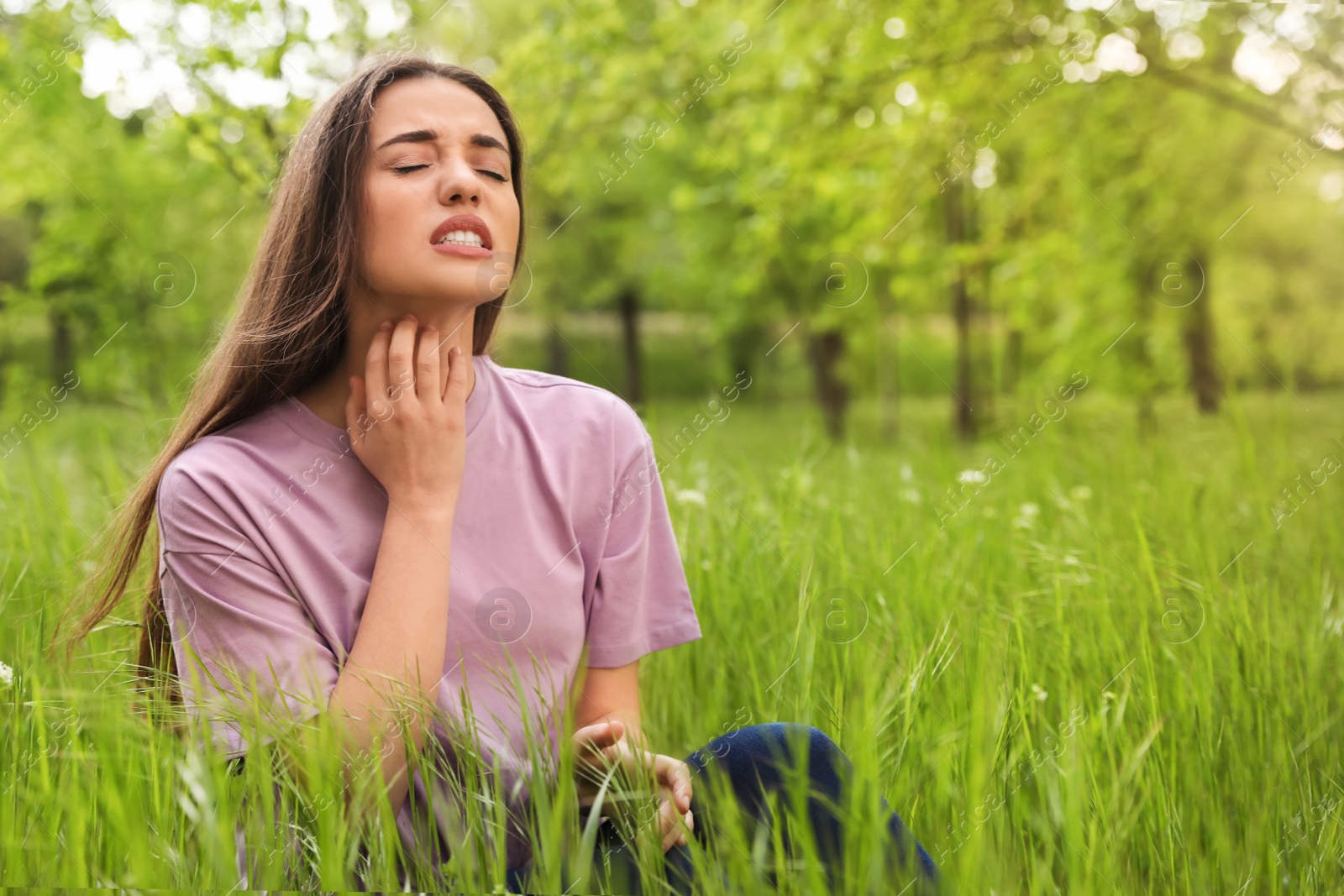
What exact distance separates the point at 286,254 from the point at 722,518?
1.70 m

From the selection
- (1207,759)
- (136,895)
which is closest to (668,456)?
(1207,759)

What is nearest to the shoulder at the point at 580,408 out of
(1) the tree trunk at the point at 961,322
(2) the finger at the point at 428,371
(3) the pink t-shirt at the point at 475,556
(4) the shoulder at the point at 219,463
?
(3) the pink t-shirt at the point at 475,556

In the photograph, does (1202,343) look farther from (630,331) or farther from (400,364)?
(630,331)

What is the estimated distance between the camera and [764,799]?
4.97 feet

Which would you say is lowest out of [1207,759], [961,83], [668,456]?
[1207,759]

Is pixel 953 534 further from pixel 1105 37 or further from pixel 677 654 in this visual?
pixel 1105 37

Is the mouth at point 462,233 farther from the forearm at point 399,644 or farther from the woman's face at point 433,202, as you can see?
the forearm at point 399,644

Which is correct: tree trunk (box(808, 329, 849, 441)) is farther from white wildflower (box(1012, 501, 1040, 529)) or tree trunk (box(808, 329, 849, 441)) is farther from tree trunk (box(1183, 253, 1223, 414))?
white wildflower (box(1012, 501, 1040, 529))

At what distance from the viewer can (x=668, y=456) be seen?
3.79m

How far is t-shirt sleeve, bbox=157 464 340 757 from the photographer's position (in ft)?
4.99

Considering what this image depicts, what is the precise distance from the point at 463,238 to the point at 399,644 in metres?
0.75

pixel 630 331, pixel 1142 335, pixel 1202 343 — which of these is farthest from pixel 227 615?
pixel 630 331

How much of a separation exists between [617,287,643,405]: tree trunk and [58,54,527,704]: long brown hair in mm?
23038

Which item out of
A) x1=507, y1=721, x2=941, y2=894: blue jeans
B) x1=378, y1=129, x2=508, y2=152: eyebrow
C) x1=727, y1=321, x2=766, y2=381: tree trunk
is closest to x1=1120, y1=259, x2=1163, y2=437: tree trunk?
x1=378, y1=129, x2=508, y2=152: eyebrow
